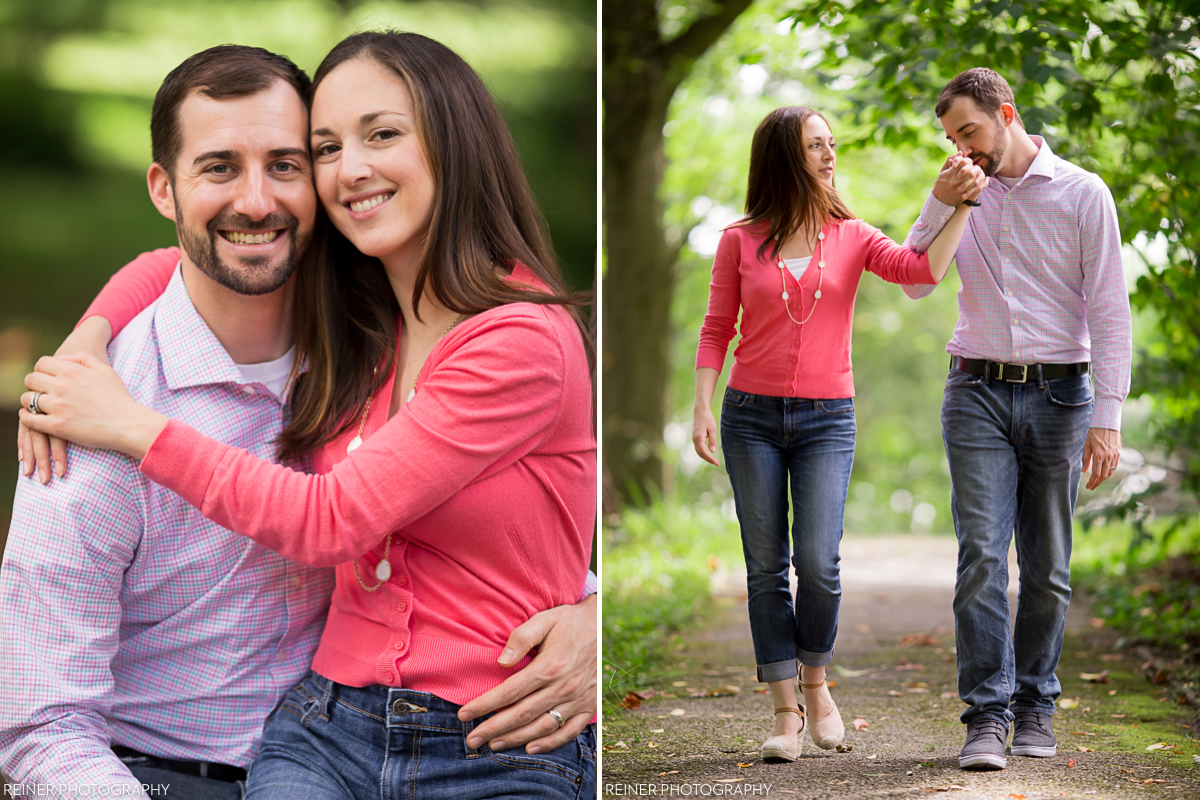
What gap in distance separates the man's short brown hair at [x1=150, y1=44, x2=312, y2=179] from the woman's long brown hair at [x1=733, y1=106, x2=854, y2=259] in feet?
3.13

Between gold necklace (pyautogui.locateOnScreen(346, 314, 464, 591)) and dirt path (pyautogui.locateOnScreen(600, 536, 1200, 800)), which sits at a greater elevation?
gold necklace (pyautogui.locateOnScreen(346, 314, 464, 591))

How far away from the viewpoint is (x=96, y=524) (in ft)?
5.74

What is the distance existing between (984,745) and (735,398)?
2.75 feet

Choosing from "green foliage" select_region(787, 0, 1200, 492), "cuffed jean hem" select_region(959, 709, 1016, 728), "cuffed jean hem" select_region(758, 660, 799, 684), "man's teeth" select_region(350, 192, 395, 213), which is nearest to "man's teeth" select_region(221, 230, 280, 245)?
"man's teeth" select_region(350, 192, 395, 213)

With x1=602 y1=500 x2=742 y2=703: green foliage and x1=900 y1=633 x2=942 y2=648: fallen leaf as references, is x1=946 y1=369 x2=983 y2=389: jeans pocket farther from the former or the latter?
x1=602 y1=500 x2=742 y2=703: green foliage

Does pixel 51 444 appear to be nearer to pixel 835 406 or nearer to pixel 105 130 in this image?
pixel 835 406

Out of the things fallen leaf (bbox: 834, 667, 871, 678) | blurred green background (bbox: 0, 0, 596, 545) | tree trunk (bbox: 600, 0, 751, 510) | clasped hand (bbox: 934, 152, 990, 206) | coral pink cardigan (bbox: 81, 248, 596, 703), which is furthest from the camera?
tree trunk (bbox: 600, 0, 751, 510)

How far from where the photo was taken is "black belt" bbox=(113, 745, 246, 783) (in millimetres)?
1868

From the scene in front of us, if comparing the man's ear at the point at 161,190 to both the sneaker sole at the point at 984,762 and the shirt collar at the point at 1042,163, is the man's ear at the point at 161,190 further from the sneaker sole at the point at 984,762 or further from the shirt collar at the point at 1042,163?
the sneaker sole at the point at 984,762

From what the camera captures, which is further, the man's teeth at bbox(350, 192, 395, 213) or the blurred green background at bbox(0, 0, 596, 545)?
the blurred green background at bbox(0, 0, 596, 545)

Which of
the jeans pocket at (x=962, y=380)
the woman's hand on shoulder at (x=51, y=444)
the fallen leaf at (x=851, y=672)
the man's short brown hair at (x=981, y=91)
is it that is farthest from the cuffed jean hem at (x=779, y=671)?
the woman's hand on shoulder at (x=51, y=444)

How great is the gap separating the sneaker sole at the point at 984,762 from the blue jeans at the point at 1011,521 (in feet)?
0.25

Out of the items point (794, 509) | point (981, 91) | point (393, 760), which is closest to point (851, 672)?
point (794, 509)

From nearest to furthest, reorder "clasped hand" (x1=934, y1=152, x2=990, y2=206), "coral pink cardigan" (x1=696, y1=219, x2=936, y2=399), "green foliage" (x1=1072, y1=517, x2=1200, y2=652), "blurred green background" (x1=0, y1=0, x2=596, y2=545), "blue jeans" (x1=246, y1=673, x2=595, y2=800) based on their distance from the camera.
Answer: "blue jeans" (x1=246, y1=673, x2=595, y2=800) → "clasped hand" (x1=934, y1=152, x2=990, y2=206) → "coral pink cardigan" (x1=696, y1=219, x2=936, y2=399) → "green foliage" (x1=1072, y1=517, x2=1200, y2=652) → "blurred green background" (x1=0, y1=0, x2=596, y2=545)
